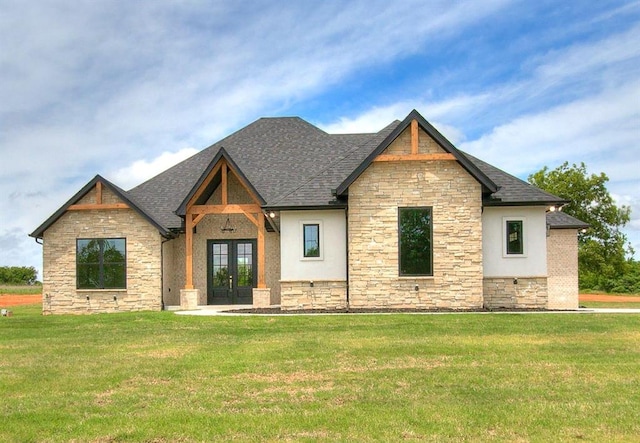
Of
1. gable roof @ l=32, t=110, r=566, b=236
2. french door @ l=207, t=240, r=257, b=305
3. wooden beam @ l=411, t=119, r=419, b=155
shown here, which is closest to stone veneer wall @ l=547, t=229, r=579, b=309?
gable roof @ l=32, t=110, r=566, b=236

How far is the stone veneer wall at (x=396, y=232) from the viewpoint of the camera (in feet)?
64.2

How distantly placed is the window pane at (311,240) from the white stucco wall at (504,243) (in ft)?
18.5

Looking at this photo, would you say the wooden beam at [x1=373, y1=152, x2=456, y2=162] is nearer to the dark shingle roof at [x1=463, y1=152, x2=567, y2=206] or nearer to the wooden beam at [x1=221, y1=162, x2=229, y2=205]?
the dark shingle roof at [x1=463, y1=152, x2=567, y2=206]

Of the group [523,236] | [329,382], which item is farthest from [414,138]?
[329,382]

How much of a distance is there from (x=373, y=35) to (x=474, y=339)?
882 cm

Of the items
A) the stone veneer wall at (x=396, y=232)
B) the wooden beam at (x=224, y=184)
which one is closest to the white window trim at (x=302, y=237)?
the stone veneer wall at (x=396, y=232)

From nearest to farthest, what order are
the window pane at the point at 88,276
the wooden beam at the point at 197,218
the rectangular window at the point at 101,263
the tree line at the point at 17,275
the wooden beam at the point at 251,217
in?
the wooden beam at the point at 251,217, the wooden beam at the point at 197,218, the rectangular window at the point at 101,263, the window pane at the point at 88,276, the tree line at the point at 17,275

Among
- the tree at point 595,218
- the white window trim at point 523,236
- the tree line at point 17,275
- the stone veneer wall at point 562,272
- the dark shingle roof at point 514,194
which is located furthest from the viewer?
the tree line at point 17,275

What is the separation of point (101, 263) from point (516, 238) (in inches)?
593

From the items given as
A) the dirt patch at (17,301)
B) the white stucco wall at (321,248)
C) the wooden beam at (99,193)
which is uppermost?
the wooden beam at (99,193)

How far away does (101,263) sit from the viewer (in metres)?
22.8

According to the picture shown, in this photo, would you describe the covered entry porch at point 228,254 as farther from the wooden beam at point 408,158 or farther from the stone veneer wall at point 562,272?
the stone veneer wall at point 562,272

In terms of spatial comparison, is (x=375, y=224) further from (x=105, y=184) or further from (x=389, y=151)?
(x=105, y=184)

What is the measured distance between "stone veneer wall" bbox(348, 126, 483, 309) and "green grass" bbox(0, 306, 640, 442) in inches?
135
